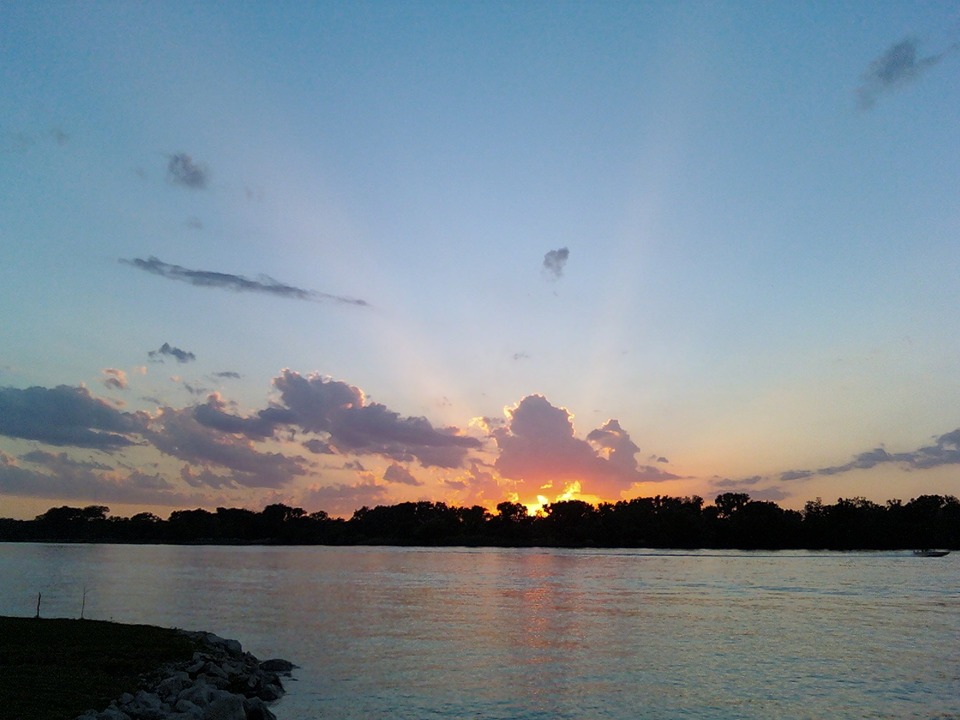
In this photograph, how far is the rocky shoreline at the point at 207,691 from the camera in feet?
79.4

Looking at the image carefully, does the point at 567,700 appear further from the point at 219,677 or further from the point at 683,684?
the point at 219,677

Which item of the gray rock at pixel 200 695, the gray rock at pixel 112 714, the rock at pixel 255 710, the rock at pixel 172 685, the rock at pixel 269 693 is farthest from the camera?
the rock at pixel 269 693

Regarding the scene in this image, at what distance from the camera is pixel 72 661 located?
2930 cm

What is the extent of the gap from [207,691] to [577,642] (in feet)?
92.3

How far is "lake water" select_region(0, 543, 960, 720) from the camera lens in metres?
31.5

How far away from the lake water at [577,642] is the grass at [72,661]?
640 centimetres

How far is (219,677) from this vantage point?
3166cm

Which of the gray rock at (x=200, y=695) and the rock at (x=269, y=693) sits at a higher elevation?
the gray rock at (x=200, y=695)

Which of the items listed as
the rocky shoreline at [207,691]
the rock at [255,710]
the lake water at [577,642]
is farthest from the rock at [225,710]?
the lake water at [577,642]

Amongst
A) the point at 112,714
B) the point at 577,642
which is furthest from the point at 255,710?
the point at 577,642

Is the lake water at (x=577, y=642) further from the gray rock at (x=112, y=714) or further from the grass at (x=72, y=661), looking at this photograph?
the gray rock at (x=112, y=714)

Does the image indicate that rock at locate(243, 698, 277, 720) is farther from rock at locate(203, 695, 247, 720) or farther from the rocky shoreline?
rock at locate(203, 695, 247, 720)

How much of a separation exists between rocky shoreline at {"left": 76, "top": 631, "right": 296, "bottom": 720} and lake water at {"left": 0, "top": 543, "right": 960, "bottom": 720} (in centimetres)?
169

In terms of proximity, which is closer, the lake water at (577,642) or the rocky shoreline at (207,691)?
the rocky shoreline at (207,691)
